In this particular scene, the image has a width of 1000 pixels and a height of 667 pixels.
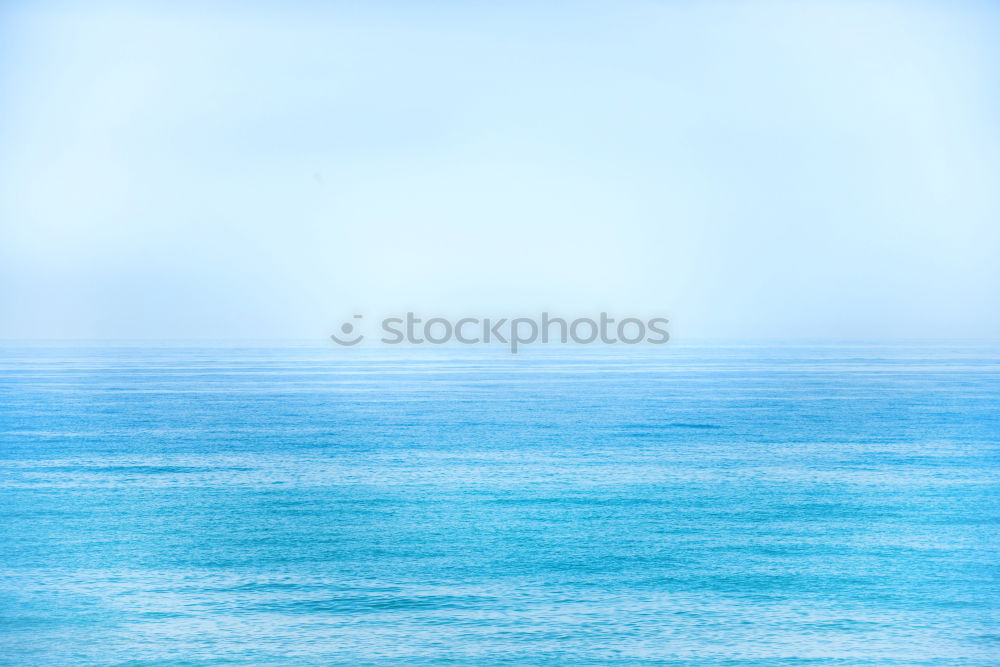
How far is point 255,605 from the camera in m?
12.8

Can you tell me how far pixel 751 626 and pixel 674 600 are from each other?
1.16 meters

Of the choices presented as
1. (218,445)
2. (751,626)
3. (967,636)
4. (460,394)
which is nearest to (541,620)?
(751,626)

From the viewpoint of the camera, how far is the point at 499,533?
16438 millimetres
